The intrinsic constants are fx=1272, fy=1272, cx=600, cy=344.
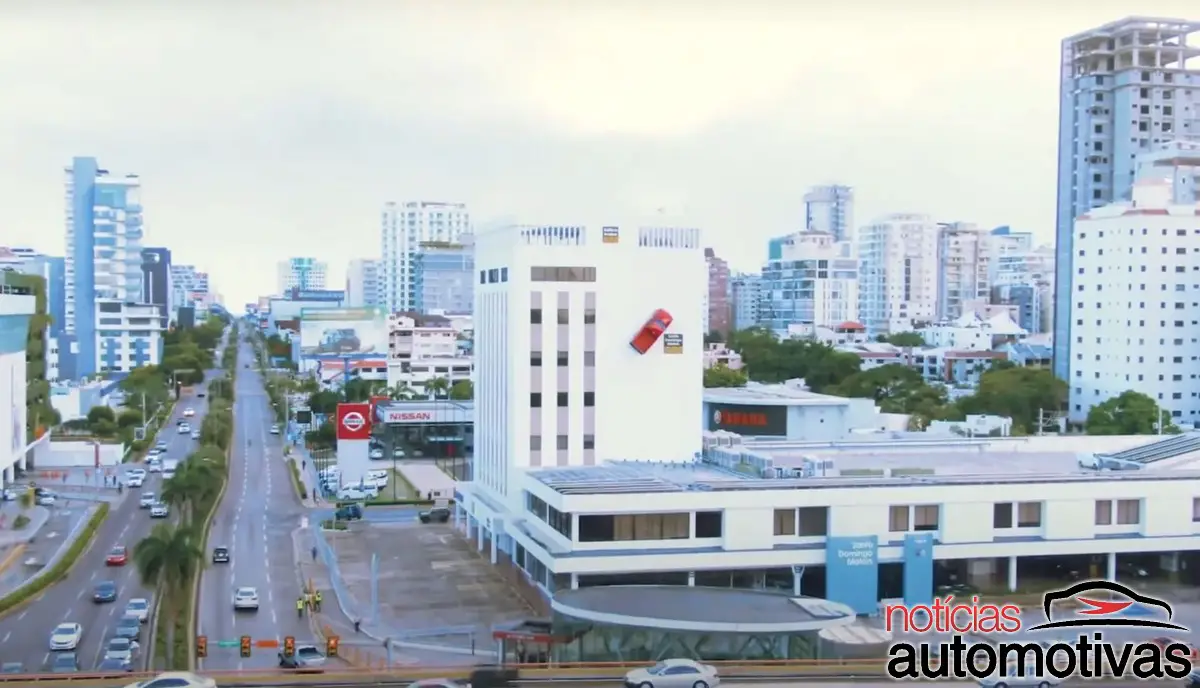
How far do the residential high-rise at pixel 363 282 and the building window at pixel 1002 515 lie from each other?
47680 millimetres

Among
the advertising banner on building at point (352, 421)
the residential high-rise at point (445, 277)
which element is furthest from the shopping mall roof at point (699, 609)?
the residential high-rise at point (445, 277)

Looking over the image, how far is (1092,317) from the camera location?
835 inches

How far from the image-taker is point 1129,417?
59.1ft

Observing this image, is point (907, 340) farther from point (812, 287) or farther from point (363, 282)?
point (363, 282)

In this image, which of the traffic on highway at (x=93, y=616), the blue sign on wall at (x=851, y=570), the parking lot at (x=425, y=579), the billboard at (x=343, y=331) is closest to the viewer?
the traffic on highway at (x=93, y=616)

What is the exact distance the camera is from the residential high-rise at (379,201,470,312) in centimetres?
4997

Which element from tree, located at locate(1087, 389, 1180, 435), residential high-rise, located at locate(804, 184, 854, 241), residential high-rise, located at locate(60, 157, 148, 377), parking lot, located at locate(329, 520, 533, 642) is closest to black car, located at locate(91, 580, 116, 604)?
parking lot, located at locate(329, 520, 533, 642)

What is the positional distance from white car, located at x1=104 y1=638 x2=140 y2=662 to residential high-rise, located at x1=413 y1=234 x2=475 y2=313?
38.7 m

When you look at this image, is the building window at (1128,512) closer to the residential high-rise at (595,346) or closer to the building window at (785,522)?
the building window at (785,522)

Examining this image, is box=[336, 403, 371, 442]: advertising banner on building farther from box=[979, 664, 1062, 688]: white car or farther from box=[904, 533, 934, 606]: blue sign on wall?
box=[979, 664, 1062, 688]: white car

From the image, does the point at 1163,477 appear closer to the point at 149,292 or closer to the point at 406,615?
the point at 406,615

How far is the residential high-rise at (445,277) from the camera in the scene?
152 ft

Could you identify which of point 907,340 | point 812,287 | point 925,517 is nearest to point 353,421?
point 925,517

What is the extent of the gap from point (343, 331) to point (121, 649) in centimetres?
2654
